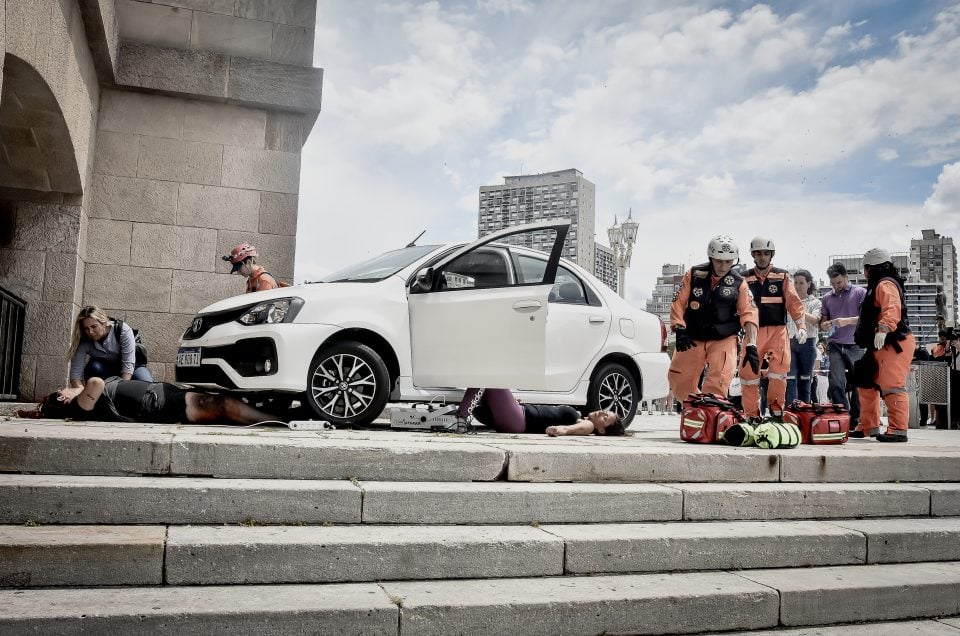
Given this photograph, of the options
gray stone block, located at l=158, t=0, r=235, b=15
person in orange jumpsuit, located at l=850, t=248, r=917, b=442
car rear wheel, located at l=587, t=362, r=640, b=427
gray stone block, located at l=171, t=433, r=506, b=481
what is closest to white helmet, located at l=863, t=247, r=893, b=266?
person in orange jumpsuit, located at l=850, t=248, r=917, b=442

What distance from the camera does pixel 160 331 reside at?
9.09 meters

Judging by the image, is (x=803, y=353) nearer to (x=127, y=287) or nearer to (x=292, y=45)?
(x=292, y=45)

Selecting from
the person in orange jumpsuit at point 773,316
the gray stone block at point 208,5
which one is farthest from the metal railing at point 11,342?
the person in orange jumpsuit at point 773,316

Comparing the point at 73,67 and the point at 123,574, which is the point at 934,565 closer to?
the point at 123,574

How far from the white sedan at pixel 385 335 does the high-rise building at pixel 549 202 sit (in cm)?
2319

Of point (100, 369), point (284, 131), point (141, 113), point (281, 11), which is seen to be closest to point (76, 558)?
point (100, 369)

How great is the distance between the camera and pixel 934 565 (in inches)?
181

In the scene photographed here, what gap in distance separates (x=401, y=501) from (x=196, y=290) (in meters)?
6.23

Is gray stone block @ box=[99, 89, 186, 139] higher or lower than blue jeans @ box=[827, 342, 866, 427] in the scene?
higher

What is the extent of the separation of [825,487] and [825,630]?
4.53 ft

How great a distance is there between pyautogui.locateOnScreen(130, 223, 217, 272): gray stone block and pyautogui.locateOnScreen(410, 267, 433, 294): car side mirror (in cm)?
392

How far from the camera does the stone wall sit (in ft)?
29.4

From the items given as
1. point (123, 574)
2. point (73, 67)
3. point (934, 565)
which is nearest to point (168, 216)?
point (73, 67)

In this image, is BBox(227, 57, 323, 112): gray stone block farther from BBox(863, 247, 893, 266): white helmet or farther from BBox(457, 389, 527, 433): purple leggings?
BBox(863, 247, 893, 266): white helmet
